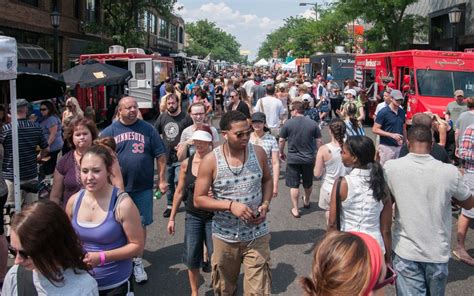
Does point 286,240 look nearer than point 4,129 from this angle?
No

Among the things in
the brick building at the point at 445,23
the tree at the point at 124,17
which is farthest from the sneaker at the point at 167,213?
the tree at the point at 124,17

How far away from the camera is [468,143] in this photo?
5.57m

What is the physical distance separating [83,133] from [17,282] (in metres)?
2.09

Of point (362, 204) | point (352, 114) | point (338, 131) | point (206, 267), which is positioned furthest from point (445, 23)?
point (362, 204)

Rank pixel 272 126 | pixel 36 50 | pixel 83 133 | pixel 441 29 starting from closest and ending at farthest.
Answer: pixel 83 133 < pixel 272 126 < pixel 36 50 < pixel 441 29

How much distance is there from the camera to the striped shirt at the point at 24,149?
219 inches

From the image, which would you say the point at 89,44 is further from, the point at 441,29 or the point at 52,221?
the point at 52,221

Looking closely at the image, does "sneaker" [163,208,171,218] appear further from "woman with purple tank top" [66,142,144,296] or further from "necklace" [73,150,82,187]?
"woman with purple tank top" [66,142,144,296]

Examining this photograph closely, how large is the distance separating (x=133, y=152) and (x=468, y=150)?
145 inches

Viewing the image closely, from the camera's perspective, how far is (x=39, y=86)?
6906 millimetres

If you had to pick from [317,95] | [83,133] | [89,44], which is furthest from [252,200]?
[89,44]

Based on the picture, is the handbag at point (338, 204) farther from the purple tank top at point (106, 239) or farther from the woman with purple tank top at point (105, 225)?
the purple tank top at point (106, 239)

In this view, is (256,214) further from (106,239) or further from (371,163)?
(106,239)

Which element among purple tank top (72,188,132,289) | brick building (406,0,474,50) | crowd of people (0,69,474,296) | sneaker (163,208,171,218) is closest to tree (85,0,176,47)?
brick building (406,0,474,50)
